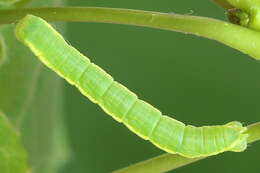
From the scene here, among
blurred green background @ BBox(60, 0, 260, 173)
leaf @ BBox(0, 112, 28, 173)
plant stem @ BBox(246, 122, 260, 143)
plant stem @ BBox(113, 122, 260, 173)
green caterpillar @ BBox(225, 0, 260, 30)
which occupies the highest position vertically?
green caterpillar @ BBox(225, 0, 260, 30)

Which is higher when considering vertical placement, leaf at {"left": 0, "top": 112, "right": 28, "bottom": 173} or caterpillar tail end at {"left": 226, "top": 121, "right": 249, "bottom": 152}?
caterpillar tail end at {"left": 226, "top": 121, "right": 249, "bottom": 152}

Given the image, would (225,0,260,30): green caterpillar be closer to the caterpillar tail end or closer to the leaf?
the caterpillar tail end

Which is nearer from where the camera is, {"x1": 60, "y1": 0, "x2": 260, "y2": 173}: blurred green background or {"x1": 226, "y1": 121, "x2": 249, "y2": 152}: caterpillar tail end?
{"x1": 226, "y1": 121, "x2": 249, "y2": 152}: caterpillar tail end

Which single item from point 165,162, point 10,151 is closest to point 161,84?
point 10,151

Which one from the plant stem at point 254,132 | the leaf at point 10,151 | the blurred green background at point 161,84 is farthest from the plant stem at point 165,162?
the blurred green background at point 161,84

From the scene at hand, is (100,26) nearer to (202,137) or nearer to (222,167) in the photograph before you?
(222,167)

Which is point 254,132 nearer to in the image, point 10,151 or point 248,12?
point 248,12

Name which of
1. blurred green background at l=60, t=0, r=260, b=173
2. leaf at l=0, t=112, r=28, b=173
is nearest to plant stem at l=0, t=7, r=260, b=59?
leaf at l=0, t=112, r=28, b=173
